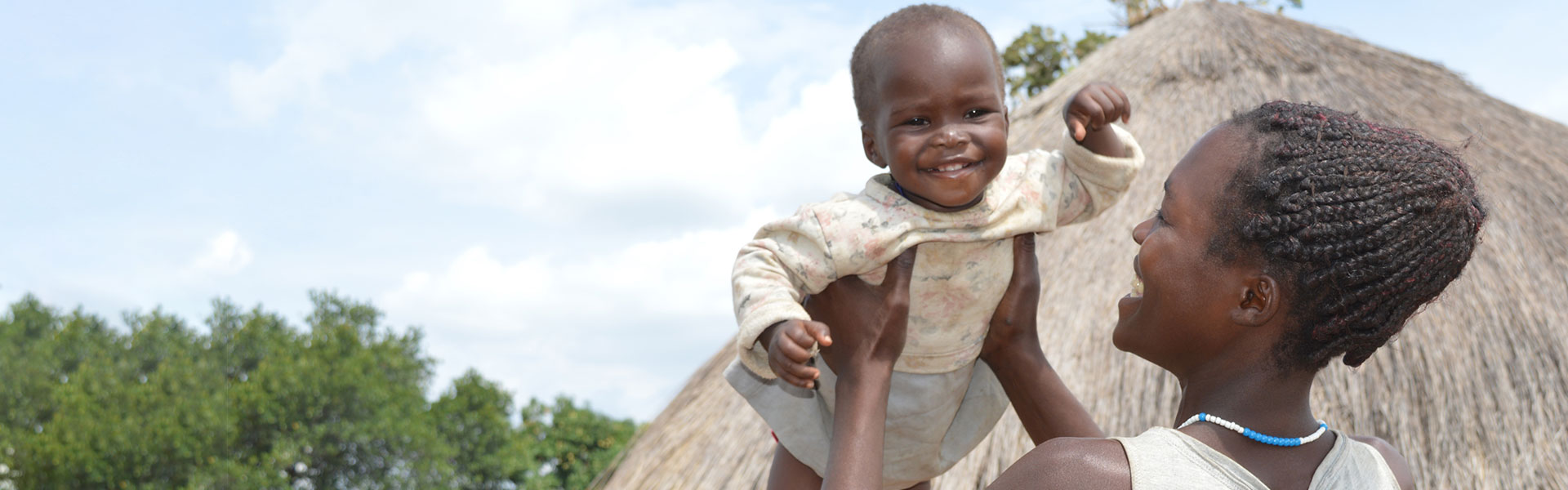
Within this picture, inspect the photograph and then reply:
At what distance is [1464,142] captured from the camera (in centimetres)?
154

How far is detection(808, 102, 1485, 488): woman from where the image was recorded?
124 centimetres

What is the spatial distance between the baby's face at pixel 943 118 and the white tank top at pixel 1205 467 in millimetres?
567

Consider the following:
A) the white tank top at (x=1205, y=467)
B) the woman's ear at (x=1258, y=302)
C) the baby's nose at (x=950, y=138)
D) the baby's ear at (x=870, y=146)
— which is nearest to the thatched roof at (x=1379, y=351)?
the baby's ear at (x=870, y=146)

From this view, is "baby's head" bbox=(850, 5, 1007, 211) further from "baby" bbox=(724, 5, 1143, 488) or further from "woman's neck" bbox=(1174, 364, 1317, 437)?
"woman's neck" bbox=(1174, 364, 1317, 437)

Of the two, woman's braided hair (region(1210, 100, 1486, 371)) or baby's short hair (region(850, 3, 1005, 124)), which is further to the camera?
baby's short hair (region(850, 3, 1005, 124))

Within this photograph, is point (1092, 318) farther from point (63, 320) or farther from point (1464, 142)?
point (63, 320)

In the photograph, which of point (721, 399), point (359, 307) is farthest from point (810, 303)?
point (359, 307)

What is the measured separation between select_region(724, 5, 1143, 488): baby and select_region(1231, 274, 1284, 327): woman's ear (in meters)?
0.49

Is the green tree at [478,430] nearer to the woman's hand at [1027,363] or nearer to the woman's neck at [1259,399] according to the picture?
the woman's hand at [1027,363]

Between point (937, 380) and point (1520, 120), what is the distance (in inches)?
216

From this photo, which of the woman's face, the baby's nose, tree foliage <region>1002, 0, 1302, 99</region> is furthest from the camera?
tree foliage <region>1002, 0, 1302, 99</region>

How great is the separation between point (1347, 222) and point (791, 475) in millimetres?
1002

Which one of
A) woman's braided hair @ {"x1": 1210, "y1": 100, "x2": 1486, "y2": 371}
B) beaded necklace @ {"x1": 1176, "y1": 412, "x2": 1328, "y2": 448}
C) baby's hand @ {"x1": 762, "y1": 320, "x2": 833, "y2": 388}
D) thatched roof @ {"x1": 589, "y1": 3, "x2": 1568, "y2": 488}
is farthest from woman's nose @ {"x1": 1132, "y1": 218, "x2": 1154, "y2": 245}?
thatched roof @ {"x1": 589, "y1": 3, "x2": 1568, "y2": 488}

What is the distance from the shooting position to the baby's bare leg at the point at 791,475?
1.84 m
